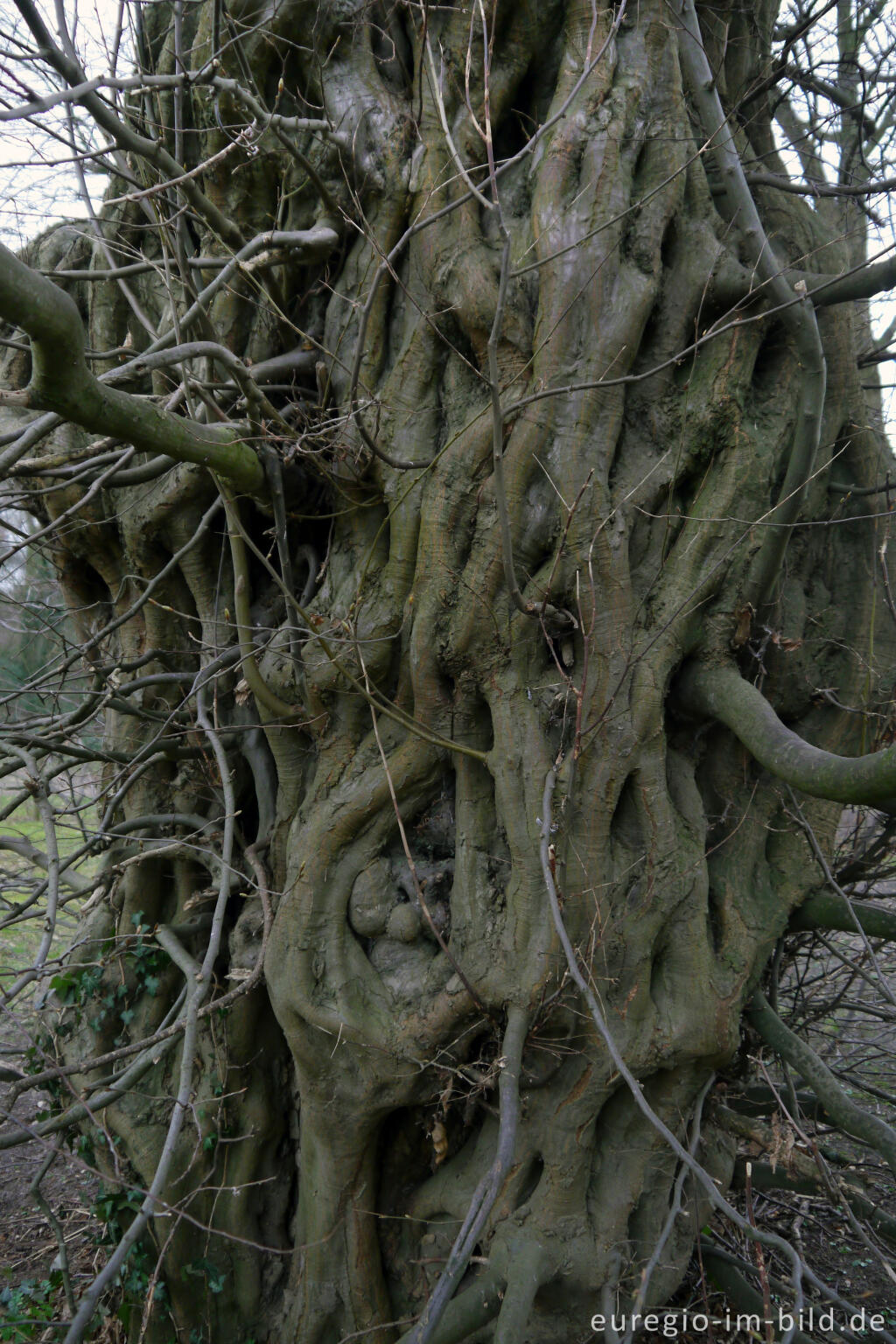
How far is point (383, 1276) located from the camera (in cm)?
327

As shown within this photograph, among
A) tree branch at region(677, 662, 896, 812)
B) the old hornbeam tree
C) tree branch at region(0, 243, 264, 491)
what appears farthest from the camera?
the old hornbeam tree

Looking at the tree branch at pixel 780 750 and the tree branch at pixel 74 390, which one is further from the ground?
the tree branch at pixel 74 390

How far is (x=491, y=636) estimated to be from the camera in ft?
9.68

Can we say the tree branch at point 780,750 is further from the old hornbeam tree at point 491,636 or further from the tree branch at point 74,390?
the tree branch at point 74,390

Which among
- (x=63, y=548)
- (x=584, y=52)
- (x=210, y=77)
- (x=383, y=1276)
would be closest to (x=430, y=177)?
(x=584, y=52)

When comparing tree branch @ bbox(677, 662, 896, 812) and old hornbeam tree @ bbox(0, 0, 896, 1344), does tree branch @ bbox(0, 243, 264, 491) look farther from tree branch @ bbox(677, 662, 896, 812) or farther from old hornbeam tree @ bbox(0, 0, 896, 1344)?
tree branch @ bbox(677, 662, 896, 812)

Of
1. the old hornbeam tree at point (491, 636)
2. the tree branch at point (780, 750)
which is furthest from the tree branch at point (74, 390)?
the tree branch at point (780, 750)

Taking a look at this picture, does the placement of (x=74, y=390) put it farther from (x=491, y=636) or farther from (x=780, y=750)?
(x=780, y=750)

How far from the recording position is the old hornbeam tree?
2797mm

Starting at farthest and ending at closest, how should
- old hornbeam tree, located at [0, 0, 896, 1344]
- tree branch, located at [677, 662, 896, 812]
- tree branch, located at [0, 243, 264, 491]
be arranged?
old hornbeam tree, located at [0, 0, 896, 1344] → tree branch, located at [677, 662, 896, 812] → tree branch, located at [0, 243, 264, 491]

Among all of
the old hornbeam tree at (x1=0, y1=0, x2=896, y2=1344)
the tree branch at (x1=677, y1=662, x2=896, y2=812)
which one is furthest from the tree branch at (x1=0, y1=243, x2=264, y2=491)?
the tree branch at (x1=677, y1=662, x2=896, y2=812)

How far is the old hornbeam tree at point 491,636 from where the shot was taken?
280 cm

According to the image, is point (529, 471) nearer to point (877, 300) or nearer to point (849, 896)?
point (877, 300)

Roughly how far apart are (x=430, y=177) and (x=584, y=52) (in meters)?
0.71
